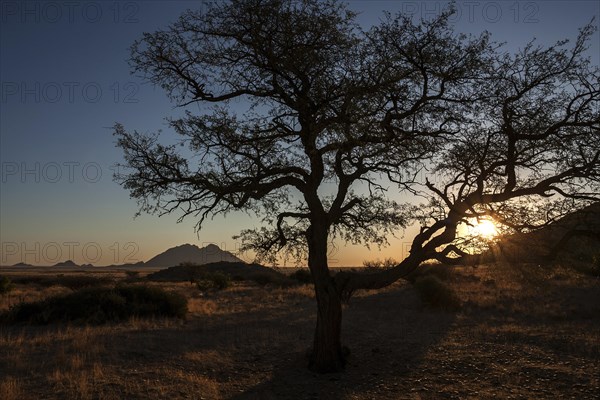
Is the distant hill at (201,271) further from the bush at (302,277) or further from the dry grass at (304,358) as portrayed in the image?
the dry grass at (304,358)

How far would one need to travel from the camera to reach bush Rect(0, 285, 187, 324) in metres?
21.2

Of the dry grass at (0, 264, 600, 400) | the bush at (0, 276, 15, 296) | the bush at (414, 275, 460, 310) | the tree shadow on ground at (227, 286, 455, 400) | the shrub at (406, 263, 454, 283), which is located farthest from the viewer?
the shrub at (406, 263, 454, 283)

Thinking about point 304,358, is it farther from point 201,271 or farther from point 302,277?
point 201,271

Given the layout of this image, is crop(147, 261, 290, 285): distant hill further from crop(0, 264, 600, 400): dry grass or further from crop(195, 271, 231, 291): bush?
crop(0, 264, 600, 400): dry grass

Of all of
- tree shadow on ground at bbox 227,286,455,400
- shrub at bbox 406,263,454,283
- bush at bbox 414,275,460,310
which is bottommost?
tree shadow on ground at bbox 227,286,455,400

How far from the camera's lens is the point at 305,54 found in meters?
11.7

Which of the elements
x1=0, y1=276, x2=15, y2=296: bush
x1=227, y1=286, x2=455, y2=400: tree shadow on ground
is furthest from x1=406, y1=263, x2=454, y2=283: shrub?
x1=0, y1=276, x2=15, y2=296: bush

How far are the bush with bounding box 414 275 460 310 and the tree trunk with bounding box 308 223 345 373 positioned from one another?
50.7 feet

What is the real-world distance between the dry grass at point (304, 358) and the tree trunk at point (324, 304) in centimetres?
59

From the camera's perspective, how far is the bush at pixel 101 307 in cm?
2117

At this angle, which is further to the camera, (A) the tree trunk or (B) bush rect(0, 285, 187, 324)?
(B) bush rect(0, 285, 187, 324)

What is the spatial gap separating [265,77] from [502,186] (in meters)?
6.56

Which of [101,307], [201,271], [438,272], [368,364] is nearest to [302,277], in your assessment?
[438,272]

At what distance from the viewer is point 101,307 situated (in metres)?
22.3
